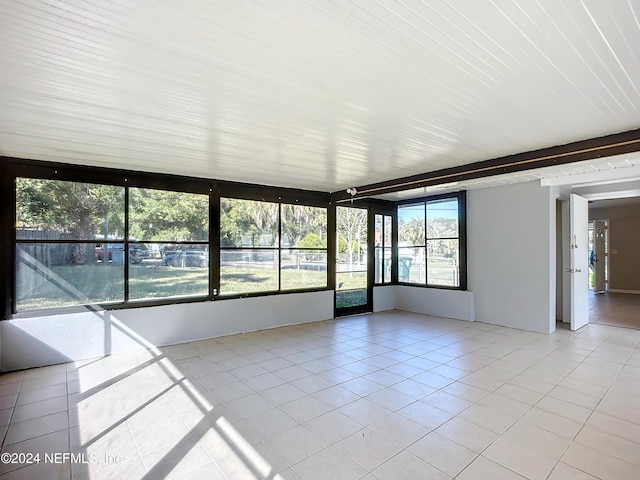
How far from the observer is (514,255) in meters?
5.97

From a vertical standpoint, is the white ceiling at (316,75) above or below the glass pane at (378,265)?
above

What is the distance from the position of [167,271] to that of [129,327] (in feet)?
3.03

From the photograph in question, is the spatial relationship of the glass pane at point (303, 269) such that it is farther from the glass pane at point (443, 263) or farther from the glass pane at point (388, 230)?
the glass pane at point (443, 263)

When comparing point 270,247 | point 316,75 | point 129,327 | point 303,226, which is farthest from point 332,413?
point 303,226

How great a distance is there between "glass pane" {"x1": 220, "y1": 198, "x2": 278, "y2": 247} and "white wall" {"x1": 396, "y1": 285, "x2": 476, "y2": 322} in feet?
11.3

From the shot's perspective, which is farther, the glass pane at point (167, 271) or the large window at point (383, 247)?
the large window at point (383, 247)

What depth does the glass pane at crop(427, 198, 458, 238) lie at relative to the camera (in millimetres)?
6906

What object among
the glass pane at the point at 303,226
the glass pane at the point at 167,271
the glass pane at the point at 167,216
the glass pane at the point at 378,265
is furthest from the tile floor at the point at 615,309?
the glass pane at the point at 167,216

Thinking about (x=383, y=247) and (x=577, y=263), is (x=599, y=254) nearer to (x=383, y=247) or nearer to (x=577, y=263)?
(x=577, y=263)

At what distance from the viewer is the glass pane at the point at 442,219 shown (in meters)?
6.91

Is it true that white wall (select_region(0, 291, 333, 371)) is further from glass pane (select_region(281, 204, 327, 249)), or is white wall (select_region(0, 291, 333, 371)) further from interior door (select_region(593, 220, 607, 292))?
interior door (select_region(593, 220, 607, 292))

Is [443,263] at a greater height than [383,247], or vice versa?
[383,247]

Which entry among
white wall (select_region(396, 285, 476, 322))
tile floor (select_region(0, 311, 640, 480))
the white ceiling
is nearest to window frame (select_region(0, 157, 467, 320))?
white wall (select_region(396, 285, 476, 322))

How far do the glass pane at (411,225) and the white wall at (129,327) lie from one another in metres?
3.05
